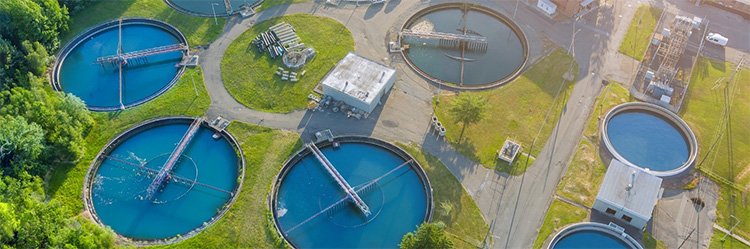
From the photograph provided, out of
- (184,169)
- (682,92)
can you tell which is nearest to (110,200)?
(184,169)

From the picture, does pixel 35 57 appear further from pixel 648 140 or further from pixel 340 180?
pixel 648 140

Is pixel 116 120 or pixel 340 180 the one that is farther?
pixel 116 120

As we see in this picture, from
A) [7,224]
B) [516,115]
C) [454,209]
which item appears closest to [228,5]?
[7,224]

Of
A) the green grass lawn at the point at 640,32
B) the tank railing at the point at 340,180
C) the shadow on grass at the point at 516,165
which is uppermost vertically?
the green grass lawn at the point at 640,32

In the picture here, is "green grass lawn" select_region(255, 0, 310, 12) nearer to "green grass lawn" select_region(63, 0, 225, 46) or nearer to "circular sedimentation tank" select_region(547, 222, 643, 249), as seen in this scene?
"green grass lawn" select_region(63, 0, 225, 46)

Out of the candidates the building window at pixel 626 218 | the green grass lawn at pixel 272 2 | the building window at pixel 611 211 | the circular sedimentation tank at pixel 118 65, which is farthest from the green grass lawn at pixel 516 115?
the circular sedimentation tank at pixel 118 65

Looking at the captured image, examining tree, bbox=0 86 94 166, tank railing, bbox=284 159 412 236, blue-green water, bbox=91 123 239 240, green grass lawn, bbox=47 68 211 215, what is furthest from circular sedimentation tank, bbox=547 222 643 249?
tree, bbox=0 86 94 166

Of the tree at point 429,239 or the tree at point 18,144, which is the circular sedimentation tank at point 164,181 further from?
the tree at point 429,239
